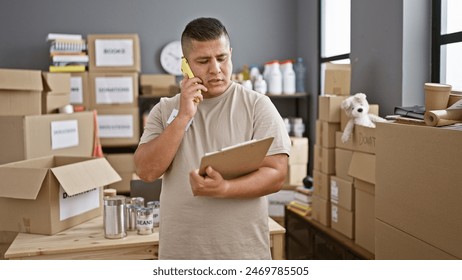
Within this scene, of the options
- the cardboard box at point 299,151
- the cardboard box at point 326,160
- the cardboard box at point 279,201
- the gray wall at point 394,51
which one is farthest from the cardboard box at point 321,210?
the cardboard box at point 299,151

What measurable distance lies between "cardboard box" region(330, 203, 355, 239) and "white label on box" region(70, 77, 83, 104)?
226cm

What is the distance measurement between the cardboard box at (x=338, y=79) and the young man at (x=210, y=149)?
1530 millimetres

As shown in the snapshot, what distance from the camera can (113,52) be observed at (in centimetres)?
402

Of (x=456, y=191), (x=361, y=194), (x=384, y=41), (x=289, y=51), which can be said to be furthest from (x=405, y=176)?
(x=289, y=51)

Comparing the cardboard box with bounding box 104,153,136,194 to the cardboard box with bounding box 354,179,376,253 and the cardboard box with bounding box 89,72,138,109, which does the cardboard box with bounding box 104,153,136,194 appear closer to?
the cardboard box with bounding box 89,72,138,109

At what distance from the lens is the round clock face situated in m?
4.35

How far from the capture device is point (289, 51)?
457 cm

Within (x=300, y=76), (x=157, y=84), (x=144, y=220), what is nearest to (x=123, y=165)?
(x=157, y=84)

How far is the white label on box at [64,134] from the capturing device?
3162mm

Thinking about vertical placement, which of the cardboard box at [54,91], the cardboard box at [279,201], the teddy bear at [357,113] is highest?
the cardboard box at [54,91]

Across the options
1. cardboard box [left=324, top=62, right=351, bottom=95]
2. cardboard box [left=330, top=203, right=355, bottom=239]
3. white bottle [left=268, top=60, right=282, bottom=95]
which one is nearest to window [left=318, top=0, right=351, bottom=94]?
white bottle [left=268, top=60, right=282, bottom=95]

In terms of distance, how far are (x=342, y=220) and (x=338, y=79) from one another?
0.80m

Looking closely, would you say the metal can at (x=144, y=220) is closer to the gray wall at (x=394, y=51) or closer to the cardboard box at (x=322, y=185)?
the cardboard box at (x=322, y=185)

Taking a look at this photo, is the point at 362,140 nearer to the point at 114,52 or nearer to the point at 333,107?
the point at 333,107
